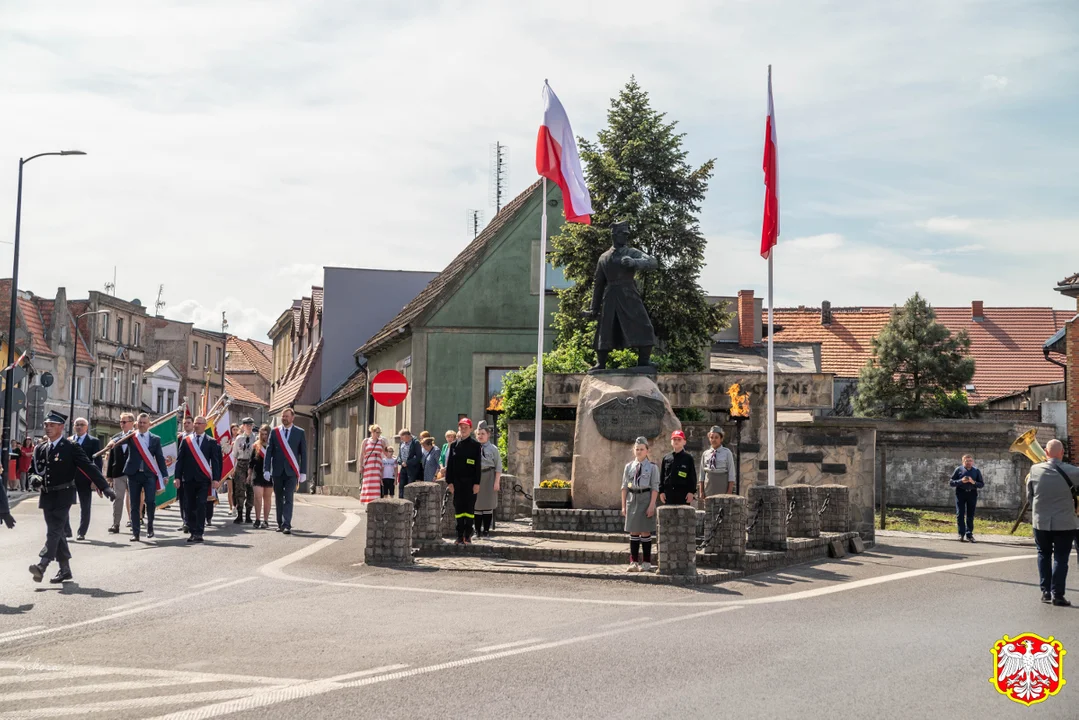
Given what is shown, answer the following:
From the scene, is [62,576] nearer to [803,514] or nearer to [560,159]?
[803,514]

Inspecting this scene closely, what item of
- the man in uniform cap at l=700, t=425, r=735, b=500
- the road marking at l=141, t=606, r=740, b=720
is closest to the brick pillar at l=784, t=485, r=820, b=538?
the man in uniform cap at l=700, t=425, r=735, b=500

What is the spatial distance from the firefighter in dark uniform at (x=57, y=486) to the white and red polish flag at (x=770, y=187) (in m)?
10.4

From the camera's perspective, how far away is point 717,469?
17.1 metres

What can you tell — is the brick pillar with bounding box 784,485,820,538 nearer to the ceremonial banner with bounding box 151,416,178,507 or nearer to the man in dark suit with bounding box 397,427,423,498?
the man in dark suit with bounding box 397,427,423,498

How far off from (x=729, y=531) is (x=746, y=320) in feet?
126

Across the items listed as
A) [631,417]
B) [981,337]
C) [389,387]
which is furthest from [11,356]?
[981,337]

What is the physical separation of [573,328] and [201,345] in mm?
62213

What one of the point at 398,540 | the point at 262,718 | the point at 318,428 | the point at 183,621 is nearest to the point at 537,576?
the point at 398,540

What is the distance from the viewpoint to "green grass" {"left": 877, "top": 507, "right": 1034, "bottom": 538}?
28.7m

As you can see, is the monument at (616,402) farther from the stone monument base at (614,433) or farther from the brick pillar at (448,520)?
the brick pillar at (448,520)

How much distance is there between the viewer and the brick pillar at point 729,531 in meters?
15.1

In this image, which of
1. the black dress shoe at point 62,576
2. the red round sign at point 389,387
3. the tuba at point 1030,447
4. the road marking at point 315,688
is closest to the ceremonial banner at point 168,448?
the red round sign at point 389,387

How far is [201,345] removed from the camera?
89.0 m

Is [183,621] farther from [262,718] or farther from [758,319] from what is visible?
[758,319]
